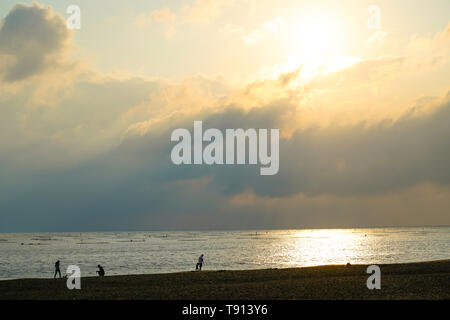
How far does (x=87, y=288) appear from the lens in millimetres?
30172

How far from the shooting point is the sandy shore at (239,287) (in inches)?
950

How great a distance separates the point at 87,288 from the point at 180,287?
22.4ft

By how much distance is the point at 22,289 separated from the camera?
31.8 meters

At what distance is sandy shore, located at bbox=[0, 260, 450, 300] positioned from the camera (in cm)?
2414

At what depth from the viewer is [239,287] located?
2756 centimetres
